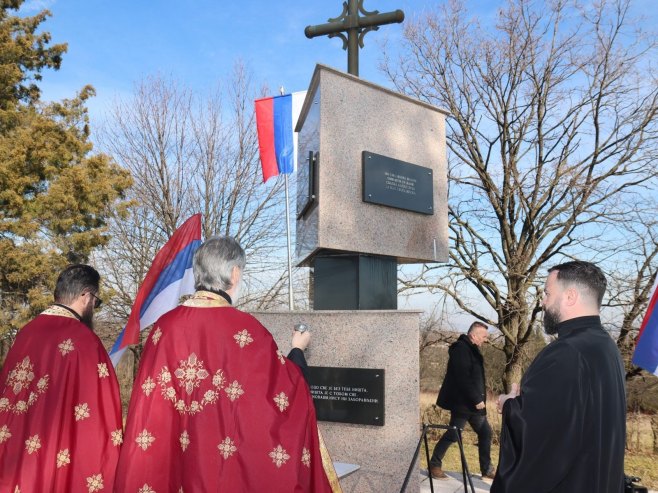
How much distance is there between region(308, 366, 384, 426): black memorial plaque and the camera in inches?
154

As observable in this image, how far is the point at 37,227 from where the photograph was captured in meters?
13.5

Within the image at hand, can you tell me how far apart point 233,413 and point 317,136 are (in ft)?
8.64

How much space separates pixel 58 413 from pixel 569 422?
2.54 meters

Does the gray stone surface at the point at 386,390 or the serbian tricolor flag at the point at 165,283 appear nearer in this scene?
the gray stone surface at the point at 386,390

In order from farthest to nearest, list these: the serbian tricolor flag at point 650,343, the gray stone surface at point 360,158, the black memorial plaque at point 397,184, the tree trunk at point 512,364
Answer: the tree trunk at point 512,364
the black memorial plaque at point 397,184
the gray stone surface at point 360,158
the serbian tricolor flag at point 650,343

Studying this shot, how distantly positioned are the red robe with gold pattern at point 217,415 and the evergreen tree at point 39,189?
40.2 ft

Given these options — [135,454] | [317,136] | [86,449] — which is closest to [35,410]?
[86,449]

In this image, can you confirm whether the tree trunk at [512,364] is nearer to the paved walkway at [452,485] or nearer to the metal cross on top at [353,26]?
the paved walkway at [452,485]

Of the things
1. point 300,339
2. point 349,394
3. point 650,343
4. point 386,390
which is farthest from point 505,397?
point 650,343

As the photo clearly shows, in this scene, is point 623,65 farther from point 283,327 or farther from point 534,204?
point 283,327

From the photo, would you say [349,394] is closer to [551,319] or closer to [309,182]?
[309,182]

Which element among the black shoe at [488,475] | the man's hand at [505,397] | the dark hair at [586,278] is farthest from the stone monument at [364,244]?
the black shoe at [488,475]

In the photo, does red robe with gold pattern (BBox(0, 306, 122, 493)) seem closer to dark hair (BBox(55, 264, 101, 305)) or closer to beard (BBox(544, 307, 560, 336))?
dark hair (BBox(55, 264, 101, 305))

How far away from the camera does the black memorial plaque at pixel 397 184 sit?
438 cm
